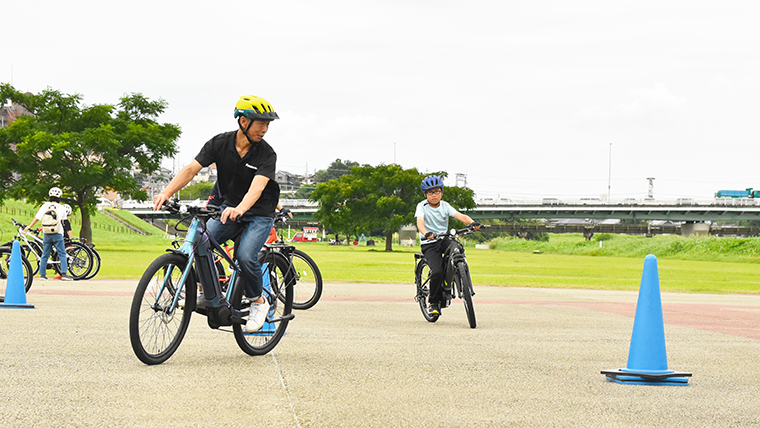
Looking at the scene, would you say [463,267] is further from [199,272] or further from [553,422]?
[553,422]

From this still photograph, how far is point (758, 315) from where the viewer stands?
38.0ft

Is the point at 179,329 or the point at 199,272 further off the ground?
the point at 199,272

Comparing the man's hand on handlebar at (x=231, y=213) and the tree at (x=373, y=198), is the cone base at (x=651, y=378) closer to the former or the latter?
the man's hand on handlebar at (x=231, y=213)

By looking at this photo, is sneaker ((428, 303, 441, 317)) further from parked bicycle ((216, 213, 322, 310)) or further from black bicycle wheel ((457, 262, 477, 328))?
parked bicycle ((216, 213, 322, 310))

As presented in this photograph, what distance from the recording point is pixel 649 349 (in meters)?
5.49

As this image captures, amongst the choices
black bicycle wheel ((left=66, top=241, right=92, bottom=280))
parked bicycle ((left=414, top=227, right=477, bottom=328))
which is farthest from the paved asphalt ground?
black bicycle wheel ((left=66, top=241, right=92, bottom=280))

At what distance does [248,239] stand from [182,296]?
67 centimetres

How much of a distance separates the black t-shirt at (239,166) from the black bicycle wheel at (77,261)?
11665mm

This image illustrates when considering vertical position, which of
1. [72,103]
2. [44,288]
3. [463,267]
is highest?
[72,103]

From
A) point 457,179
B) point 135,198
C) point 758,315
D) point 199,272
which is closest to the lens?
point 199,272

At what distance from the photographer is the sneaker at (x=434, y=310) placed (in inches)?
367

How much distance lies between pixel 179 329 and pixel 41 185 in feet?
130

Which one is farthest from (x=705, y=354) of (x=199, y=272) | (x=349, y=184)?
(x=349, y=184)

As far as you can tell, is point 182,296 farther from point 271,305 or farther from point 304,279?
point 304,279
